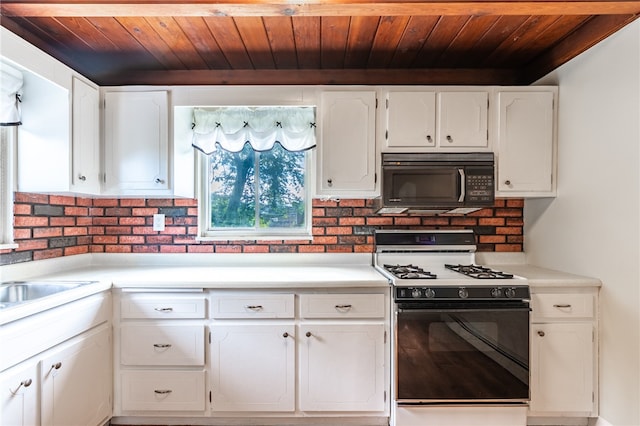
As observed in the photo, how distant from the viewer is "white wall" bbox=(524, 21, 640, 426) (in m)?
1.78

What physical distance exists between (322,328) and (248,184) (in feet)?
4.09

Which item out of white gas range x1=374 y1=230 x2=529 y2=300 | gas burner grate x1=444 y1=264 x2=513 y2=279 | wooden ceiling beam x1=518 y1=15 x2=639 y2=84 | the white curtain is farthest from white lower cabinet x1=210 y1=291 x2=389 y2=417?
wooden ceiling beam x1=518 y1=15 x2=639 y2=84

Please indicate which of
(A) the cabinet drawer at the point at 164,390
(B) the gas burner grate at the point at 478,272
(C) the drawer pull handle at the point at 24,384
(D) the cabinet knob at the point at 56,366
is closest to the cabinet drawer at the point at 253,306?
(A) the cabinet drawer at the point at 164,390

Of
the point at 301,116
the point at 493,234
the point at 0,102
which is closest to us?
the point at 0,102

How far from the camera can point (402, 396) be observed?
1944 mm

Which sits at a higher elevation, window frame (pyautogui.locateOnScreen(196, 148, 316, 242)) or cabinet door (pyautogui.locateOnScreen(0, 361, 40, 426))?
window frame (pyautogui.locateOnScreen(196, 148, 316, 242))

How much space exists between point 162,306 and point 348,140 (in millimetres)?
1507

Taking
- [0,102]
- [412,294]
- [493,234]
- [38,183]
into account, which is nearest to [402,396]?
[412,294]

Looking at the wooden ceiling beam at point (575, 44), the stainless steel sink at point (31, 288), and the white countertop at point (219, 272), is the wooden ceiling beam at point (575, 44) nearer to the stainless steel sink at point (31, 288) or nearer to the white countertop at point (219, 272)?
the white countertop at point (219, 272)

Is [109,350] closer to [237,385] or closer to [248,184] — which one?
[237,385]

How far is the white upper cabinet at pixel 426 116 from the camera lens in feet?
7.49

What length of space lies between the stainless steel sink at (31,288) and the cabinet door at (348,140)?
1563 mm

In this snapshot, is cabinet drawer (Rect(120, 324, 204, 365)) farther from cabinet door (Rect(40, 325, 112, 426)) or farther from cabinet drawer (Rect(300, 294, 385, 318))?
cabinet drawer (Rect(300, 294, 385, 318))

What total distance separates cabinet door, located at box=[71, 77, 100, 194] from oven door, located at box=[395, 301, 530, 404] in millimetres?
2015
